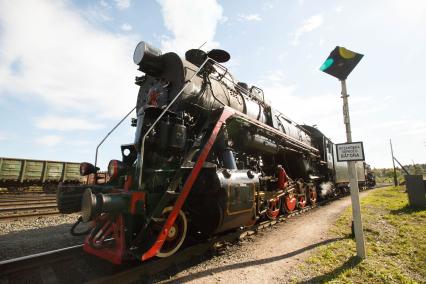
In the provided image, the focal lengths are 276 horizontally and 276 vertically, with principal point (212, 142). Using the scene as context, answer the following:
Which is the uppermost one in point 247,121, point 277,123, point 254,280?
point 277,123

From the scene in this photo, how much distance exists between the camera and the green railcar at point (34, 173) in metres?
17.3

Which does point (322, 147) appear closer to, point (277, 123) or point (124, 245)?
point (277, 123)

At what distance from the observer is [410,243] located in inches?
236

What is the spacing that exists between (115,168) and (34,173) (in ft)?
55.5

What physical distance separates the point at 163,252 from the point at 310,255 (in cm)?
279

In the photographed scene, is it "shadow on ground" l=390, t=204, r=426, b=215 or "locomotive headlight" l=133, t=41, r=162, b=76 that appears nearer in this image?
"locomotive headlight" l=133, t=41, r=162, b=76

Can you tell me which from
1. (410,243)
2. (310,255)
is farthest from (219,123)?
(410,243)

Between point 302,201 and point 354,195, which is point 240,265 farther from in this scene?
point 302,201

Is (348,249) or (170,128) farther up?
(170,128)

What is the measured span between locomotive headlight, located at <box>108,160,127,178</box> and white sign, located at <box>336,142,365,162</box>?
13.9 ft

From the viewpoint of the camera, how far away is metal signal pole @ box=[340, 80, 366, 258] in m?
5.04

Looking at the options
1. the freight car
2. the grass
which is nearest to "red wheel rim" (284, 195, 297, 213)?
the grass

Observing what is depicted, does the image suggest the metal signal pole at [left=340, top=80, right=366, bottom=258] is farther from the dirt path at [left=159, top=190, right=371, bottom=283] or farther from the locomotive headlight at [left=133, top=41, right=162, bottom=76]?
the locomotive headlight at [left=133, top=41, right=162, bottom=76]

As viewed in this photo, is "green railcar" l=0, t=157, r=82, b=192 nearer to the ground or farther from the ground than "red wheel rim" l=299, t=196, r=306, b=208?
farther from the ground
